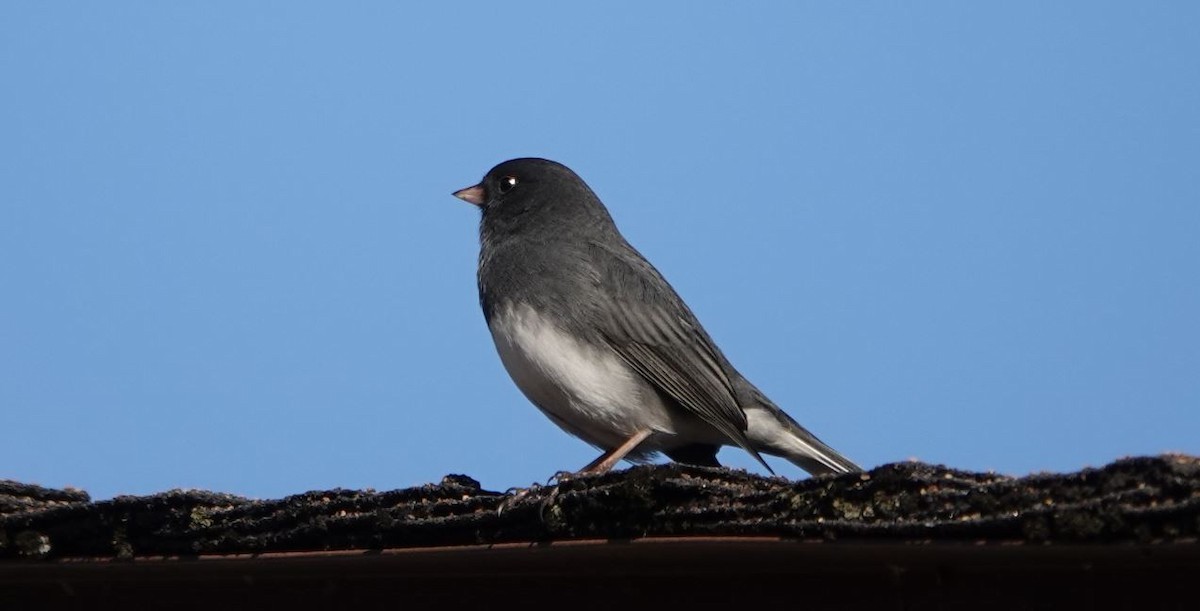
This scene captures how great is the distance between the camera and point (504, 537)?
2.35m

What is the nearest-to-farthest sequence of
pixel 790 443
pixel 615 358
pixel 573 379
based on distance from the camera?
pixel 573 379 → pixel 615 358 → pixel 790 443

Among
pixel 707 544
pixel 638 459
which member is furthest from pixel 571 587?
pixel 638 459

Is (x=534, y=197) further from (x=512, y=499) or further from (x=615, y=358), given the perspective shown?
(x=512, y=499)

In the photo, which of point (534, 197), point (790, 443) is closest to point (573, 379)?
point (790, 443)

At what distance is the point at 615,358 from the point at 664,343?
23 centimetres

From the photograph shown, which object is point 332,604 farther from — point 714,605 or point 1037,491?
point 1037,491

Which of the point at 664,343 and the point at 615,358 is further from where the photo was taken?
the point at 664,343

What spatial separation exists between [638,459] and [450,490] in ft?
6.91

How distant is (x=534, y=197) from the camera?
506 centimetres

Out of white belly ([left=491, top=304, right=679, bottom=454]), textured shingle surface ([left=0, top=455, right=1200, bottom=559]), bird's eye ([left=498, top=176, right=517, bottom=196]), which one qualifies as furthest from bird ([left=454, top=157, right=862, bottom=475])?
textured shingle surface ([left=0, top=455, right=1200, bottom=559])

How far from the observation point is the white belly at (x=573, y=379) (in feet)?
13.6

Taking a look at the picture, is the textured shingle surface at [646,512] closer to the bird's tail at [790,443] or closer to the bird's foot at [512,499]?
the bird's foot at [512,499]

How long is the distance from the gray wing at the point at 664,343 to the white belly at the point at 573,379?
0.06m

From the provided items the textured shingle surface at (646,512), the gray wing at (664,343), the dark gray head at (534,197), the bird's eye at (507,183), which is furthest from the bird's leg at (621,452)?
the textured shingle surface at (646,512)
